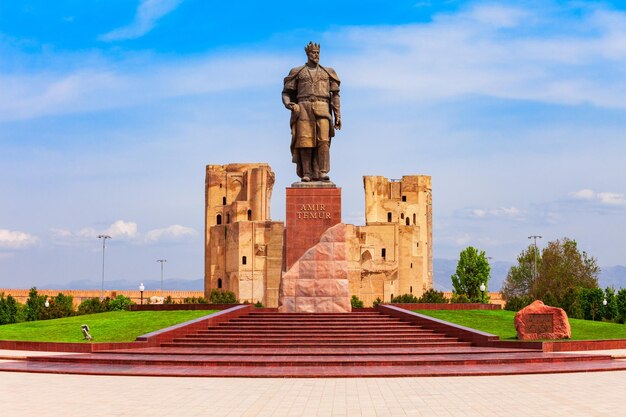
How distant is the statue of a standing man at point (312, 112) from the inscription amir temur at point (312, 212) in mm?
1082

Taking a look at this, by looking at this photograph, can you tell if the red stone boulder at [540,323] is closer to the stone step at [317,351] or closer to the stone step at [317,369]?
the stone step at [317,351]

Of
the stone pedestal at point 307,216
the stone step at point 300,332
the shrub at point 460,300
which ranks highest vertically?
the stone pedestal at point 307,216

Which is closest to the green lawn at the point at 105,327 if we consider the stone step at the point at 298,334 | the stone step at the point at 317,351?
the stone step at the point at 298,334

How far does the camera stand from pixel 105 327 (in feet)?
81.8

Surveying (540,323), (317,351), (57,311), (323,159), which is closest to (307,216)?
(323,159)

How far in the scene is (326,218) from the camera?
24875 millimetres

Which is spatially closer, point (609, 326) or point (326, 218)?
point (326, 218)

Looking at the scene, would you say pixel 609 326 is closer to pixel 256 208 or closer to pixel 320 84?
pixel 320 84

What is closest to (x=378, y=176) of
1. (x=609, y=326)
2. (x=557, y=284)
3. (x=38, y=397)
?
(x=557, y=284)

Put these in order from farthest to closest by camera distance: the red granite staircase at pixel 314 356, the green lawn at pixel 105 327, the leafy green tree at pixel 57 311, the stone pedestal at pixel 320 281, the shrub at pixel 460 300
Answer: the shrub at pixel 460 300 → the leafy green tree at pixel 57 311 → the stone pedestal at pixel 320 281 → the green lawn at pixel 105 327 → the red granite staircase at pixel 314 356

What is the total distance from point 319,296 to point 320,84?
6844mm

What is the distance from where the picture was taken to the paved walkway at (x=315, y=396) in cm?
1124

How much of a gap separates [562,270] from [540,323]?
49150 mm

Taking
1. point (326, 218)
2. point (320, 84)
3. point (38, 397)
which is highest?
point (320, 84)
